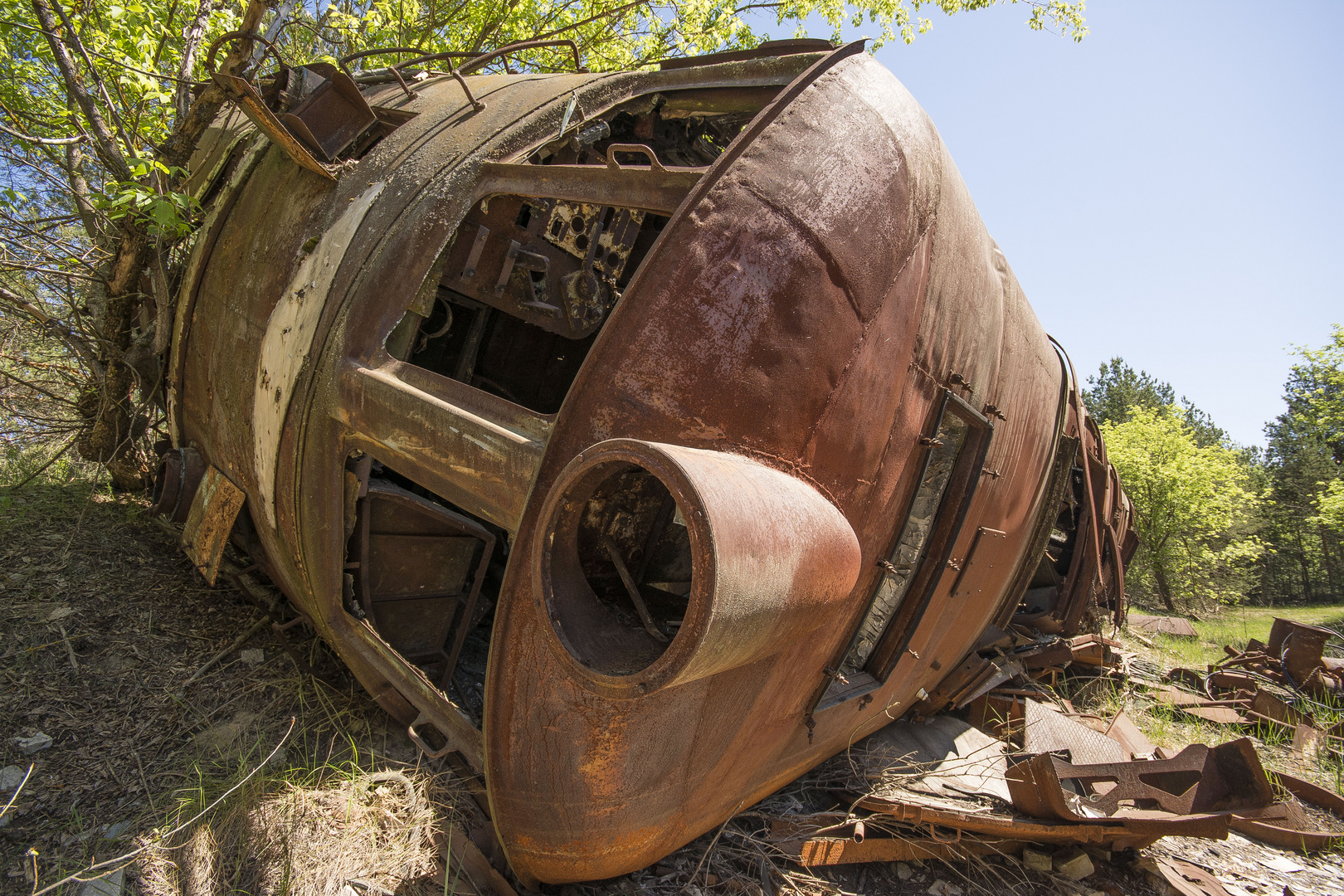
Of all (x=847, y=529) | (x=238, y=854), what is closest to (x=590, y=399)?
(x=847, y=529)

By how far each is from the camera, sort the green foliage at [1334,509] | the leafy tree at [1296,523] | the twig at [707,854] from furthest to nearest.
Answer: the leafy tree at [1296,523] → the green foliage at [1334,509] → the twig at [707,854]

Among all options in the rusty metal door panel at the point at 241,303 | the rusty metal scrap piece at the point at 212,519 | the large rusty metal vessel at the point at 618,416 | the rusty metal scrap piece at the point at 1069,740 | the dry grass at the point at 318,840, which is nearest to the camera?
the large rusty metal vessel at the point at 618,416

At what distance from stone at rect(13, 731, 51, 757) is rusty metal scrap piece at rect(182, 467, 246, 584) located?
0.77 meters

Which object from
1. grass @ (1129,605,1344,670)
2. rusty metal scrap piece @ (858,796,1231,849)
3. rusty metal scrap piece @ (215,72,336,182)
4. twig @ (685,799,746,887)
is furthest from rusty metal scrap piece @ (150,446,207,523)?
grass @ (1129,605,1344,670)

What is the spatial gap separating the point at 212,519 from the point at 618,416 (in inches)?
90.8

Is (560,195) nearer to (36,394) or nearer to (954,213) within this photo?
(954,213)

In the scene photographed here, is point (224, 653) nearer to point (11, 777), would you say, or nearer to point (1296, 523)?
point (11, 777)

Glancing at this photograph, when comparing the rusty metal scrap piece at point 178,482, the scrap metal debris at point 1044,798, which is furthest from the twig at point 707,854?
the rusty metal scrap piece at point 178,482

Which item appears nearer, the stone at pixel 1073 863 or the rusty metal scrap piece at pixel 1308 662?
the stone at pixel 1073 863

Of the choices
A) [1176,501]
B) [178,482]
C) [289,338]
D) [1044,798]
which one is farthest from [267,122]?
[1176,501]

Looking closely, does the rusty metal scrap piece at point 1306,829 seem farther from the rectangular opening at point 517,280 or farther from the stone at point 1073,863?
the rectangular opening at point 517,280

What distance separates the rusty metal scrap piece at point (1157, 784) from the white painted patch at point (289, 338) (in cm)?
335

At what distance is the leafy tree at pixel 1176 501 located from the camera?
22.3m

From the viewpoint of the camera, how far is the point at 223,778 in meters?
2.65
